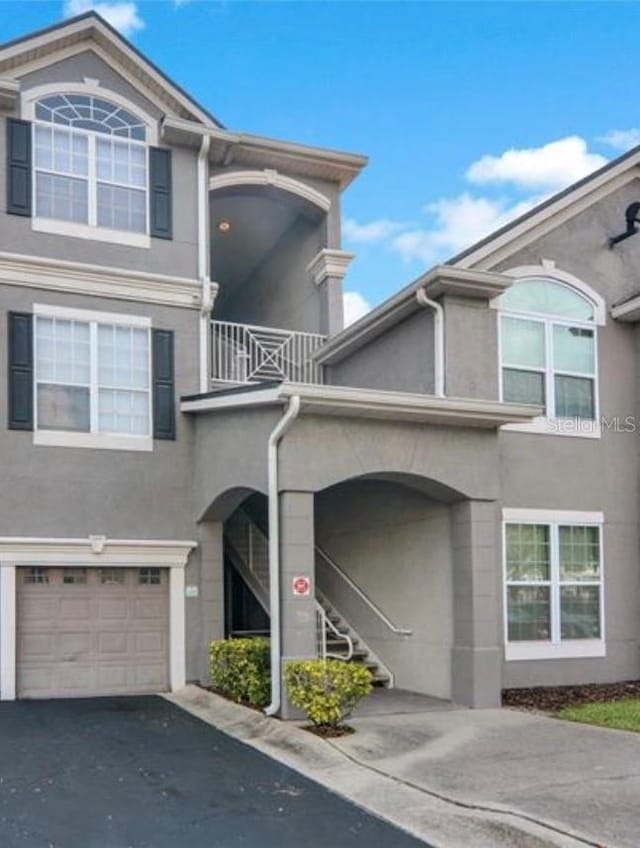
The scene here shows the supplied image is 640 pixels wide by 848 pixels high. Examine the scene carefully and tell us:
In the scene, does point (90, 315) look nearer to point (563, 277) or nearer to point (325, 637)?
point (325, 637)

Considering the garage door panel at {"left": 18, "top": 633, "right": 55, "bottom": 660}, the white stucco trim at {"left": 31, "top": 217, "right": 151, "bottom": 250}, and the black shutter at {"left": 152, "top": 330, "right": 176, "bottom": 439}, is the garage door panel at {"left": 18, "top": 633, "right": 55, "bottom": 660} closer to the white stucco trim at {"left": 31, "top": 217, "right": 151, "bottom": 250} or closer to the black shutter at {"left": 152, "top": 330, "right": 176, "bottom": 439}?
the black shutter at {"left": 152, "top": 330, "right": 176, "bottom": 439}

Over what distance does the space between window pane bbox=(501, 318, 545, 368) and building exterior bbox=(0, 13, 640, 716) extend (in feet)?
0.11

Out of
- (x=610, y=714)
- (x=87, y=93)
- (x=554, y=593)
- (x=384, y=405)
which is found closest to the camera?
(x=610, y=714)

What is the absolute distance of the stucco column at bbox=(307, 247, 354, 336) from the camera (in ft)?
53.0

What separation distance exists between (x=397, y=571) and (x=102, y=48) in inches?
366

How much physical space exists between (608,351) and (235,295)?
10.00 meters

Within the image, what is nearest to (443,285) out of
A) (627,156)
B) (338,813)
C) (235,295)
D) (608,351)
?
(608,351)

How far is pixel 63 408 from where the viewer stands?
1305 cm

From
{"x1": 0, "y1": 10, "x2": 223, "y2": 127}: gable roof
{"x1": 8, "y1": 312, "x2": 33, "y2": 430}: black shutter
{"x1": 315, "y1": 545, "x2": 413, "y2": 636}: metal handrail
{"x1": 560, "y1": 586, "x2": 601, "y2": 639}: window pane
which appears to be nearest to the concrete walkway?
{"x1": 315, "y1": 545, "x2": 413, "y2": 636}: metal handrail

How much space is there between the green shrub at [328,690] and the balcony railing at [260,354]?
5.91 m

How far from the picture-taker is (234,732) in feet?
33.5

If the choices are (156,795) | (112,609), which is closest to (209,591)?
(112,609)

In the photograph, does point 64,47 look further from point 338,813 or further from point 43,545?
point 338,813

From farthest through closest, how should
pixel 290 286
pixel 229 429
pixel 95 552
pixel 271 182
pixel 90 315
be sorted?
pixel 290 286 → pixel 271 182 → pixel 90 315 → pixel 95 552 → pixel 229 429
